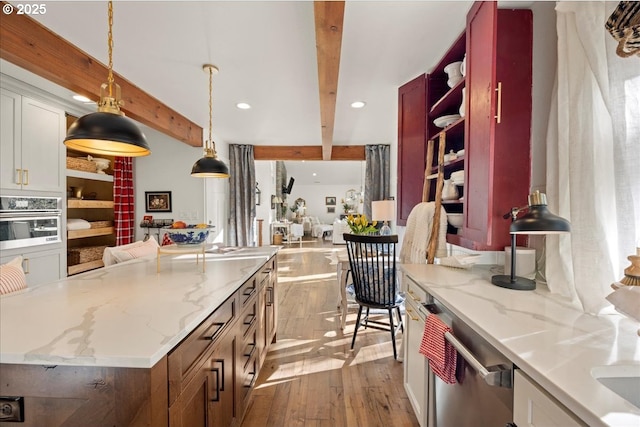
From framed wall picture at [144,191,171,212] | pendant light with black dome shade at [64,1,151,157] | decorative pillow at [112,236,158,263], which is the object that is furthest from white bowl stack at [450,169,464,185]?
framed wall picture at [144,191,171,212]

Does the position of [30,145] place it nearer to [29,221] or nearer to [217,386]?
[29,221]

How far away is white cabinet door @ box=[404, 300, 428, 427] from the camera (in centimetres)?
143

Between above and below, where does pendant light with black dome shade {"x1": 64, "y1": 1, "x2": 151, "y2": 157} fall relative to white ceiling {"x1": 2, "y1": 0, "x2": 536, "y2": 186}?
below

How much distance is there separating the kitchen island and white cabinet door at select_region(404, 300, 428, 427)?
0.94 m

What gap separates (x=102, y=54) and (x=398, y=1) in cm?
211

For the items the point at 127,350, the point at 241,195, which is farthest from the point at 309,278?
the point at 127,350

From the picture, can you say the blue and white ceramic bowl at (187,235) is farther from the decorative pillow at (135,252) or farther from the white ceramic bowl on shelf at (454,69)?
the white ceramic bowl on shelf at (454,69)

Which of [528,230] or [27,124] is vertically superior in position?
[27,124]

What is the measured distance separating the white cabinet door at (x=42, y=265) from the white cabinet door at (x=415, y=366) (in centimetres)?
290

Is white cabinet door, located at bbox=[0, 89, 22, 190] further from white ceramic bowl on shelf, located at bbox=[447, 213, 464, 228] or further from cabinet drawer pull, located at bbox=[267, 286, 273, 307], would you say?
white ceramic bowl on shelf, located at bbox=[447, 213, 464, 228]

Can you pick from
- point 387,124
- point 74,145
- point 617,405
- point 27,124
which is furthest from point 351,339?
point 27,124

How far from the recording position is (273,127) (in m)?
4.00

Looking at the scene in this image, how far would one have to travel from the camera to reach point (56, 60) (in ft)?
6.16

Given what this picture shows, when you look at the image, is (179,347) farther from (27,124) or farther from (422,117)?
(27,124)
